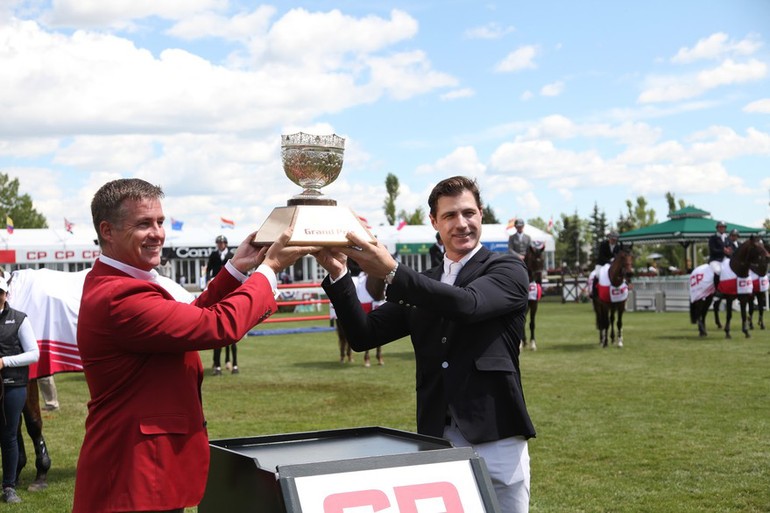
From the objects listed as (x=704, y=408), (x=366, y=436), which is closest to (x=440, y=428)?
(x=366, y=436)

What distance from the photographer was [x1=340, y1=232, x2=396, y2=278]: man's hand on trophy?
3.04 m

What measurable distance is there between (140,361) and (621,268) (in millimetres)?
15267

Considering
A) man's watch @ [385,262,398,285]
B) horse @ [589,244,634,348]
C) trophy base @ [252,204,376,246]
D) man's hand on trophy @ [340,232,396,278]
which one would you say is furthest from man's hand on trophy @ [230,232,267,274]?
horse @ [589,244,634,348]

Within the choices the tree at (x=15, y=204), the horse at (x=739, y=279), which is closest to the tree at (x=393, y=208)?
the tree at (x=15, y=204)

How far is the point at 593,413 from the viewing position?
955cm

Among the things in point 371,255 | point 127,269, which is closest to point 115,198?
point 127,269

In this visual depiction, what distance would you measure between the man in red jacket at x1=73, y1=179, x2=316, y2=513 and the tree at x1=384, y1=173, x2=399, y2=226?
248ft

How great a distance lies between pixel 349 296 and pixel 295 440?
0.60 meters

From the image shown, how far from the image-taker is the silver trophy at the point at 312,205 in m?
3.08

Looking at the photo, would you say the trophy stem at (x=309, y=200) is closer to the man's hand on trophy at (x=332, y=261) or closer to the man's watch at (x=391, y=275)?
the man's hand on trophy at (x=332, y=261)

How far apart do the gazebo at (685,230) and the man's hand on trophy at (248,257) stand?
97.2 ft

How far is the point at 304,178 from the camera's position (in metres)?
3.38

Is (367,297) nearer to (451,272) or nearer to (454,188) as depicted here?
(451,272)

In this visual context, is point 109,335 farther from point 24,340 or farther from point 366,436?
point 24,340
